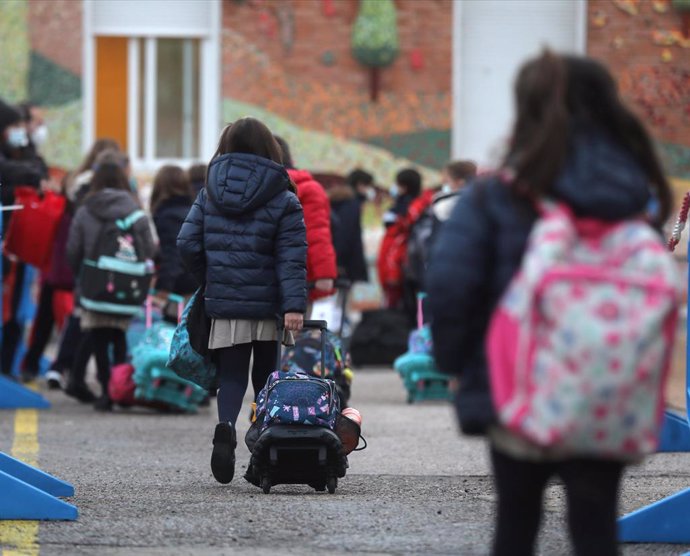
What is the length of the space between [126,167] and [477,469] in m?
4.89

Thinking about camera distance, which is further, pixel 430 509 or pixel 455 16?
pixel 455 16

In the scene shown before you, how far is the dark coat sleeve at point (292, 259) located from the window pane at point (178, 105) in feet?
45.7

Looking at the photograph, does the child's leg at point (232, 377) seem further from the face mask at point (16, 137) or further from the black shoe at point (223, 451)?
the face mask at point (16, 137)

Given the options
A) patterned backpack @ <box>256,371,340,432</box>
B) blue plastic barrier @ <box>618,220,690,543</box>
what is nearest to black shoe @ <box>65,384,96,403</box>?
patterned backpack @ <box>256,371,340,432</box>

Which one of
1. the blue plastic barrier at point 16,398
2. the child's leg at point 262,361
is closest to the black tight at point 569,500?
the child's leg at point 262,361

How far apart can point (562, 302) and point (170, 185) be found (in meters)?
8.15

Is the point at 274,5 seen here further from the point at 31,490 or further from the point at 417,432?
the point at 31,490

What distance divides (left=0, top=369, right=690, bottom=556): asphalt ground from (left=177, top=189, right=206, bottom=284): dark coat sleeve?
3.38ft

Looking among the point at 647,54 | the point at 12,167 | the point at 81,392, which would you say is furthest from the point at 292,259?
the point at 647,54

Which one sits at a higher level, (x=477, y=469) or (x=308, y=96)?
(x=308, y=96)

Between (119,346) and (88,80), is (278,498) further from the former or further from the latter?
(88,80)

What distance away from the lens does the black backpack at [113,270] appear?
1169 centimetres

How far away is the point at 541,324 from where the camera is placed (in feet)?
13.5

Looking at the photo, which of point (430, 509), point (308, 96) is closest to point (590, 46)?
point (308, 96)
